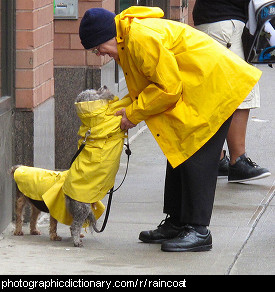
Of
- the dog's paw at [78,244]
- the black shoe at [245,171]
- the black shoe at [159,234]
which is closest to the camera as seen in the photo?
the dog's paw at [78,244]

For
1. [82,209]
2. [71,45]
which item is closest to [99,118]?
[82,209]

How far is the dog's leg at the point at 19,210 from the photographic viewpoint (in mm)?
6352

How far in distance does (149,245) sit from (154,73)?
1.23 m

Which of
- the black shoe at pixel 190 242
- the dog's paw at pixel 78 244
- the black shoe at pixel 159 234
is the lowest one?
the dog's paw at pixel 78 244

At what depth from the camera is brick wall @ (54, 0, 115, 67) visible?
841 centimetres

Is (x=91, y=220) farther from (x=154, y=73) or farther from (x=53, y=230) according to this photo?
(x=154, y=73)

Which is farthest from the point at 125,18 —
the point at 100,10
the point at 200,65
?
the point at 200,65

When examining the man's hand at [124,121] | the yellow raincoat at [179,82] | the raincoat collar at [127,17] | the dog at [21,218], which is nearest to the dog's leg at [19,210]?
the dog at [21,218]

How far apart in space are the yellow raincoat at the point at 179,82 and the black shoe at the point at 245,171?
2051 mm

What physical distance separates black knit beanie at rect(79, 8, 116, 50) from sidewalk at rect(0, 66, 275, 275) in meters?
1.31

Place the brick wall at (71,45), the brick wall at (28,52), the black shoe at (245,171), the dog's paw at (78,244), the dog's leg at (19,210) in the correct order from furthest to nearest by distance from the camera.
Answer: the brick wall at (71,45)
the black shoe at (245,171)
the brick wall at (28,52)
the dog's leg at (19,210)
the dog's paw at (78,244)

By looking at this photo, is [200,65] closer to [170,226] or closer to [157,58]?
[157,58]

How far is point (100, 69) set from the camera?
27.6 ft

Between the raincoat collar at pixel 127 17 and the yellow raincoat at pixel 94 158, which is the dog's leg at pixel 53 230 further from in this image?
the raincoat collar at pixel 127 17
